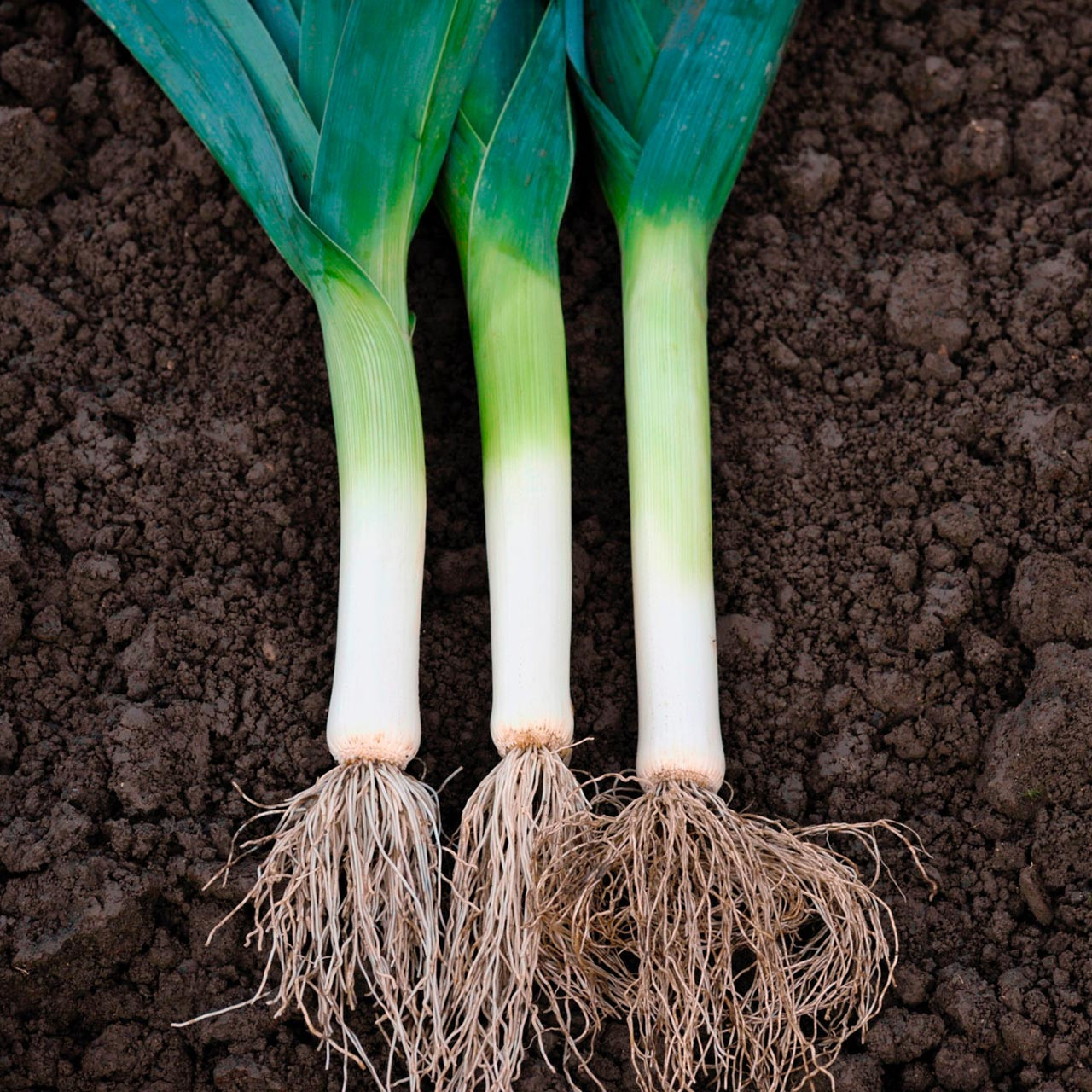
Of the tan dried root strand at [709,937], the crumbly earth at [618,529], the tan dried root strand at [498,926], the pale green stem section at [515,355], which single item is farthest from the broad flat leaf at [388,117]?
the tan dried root strand at [709,937]

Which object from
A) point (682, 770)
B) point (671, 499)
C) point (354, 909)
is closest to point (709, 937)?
point (682, 770)

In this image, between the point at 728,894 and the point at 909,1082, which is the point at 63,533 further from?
the point at 909,1082

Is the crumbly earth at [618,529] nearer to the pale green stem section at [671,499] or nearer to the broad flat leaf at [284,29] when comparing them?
the pale green stem section at [671,499]

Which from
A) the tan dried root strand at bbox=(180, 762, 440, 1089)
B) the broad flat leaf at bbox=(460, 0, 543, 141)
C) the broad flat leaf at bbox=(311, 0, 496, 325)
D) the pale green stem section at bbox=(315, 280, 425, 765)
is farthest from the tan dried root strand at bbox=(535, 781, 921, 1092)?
the broad flat leaf at bbox=(460, 0, 543, 141)

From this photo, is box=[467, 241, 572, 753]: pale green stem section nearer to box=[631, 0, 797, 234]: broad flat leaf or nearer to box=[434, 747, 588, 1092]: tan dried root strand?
box=[434, 747, 588, 1092]: tan dried root strand

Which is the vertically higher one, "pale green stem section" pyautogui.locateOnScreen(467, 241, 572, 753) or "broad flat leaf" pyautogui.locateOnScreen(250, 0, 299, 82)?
"broad flat leaf" pyautogui.locateOnScreen(250, 0, 299, 82)

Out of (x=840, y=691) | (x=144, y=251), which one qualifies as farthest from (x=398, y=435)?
(x=840, y=691)
